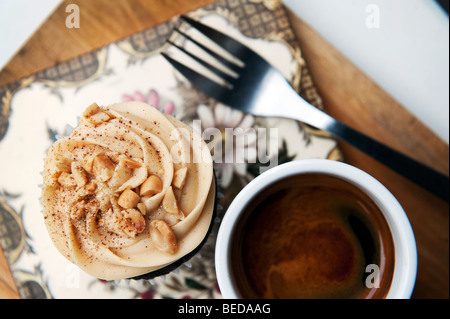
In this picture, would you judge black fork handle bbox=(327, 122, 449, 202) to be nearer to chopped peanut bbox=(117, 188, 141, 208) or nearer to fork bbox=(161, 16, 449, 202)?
fork bbox=(161, 16, 449, 202)

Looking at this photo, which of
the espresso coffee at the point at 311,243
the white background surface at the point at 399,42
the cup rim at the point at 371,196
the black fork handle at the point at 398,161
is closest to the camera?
the cup rim at the point at 371,196

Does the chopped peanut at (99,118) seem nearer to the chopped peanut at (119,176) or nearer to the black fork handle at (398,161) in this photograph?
the chopped peanut at (119,176)

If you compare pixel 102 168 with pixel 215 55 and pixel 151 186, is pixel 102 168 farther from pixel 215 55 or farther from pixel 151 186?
pixel 215 55

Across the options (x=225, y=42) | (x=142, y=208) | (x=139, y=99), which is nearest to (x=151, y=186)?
(x=142, y=208)

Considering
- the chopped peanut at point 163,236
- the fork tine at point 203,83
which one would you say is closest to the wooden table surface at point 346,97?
the fork tine at point 203,83
